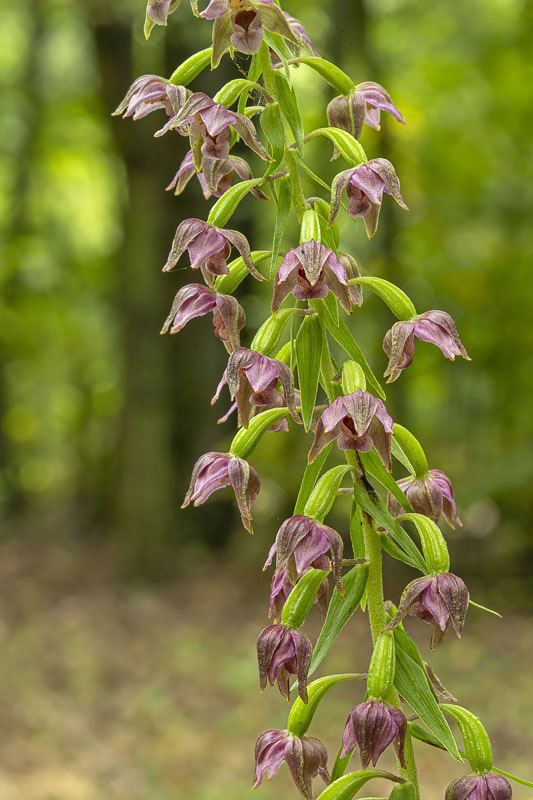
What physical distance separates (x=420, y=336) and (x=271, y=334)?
0.23 metres

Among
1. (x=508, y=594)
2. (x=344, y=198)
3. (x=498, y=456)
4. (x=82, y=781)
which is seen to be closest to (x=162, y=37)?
(x=498, y=456)

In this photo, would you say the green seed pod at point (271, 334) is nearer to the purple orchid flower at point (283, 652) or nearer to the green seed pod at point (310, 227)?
the green seed pod at point (310, 227)

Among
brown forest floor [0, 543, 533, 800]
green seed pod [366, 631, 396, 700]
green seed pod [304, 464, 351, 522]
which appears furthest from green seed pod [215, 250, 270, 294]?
brown forest floor [0, 543, 533, 800]

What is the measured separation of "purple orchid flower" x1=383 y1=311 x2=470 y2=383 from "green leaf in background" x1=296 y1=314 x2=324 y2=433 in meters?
0.12

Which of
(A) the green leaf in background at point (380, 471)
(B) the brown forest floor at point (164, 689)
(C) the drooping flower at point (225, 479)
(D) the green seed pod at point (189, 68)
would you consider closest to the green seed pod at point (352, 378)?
(A) the green leaf in background at point (380, 471)

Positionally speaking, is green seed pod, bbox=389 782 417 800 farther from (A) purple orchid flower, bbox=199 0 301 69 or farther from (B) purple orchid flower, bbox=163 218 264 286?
(A) purple orchid flower, bbox=199 0 301 69

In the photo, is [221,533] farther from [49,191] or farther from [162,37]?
[49,191]

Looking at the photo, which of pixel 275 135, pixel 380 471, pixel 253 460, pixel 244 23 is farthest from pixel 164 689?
pixel 244 23

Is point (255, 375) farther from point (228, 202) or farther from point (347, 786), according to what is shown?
point (347, 786)

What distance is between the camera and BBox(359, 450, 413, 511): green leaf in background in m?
1.54

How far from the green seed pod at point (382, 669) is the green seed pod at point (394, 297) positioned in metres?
0.51

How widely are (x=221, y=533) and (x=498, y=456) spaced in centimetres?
330

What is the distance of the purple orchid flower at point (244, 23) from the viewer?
150 centimetres

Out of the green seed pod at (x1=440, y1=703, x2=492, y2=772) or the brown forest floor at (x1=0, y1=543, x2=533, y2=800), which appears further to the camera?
the brown forest floor at (x1=0, y1=543, x2=533, y2=800)
